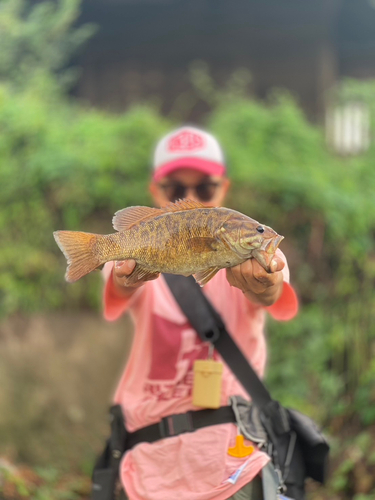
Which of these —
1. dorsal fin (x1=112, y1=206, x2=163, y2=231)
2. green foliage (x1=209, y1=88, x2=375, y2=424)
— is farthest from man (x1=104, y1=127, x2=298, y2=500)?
green foliage (x1=209, y1=88, x2=375, y2=424)

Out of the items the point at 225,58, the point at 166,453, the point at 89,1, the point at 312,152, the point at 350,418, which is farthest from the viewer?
the point at 225,58

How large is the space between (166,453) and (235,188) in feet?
12.1

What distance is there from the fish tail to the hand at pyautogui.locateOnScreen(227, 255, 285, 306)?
468mm

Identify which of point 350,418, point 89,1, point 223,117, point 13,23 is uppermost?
point 89,1

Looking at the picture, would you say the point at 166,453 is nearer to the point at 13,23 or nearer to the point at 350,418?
the point at 350,418

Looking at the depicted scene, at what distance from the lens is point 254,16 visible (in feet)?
29.8

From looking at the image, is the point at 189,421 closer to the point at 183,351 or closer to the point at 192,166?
the point at 183,351

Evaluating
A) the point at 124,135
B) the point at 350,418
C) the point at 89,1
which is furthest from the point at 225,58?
the point at 350,418

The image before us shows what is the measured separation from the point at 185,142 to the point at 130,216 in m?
0.85

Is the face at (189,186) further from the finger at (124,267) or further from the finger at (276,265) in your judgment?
the finger at (276,265)

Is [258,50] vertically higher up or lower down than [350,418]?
higher up

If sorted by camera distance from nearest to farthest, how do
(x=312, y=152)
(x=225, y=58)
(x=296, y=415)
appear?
1. (x=296, y=415)
2. (x=312, y=152)
3. (x=225, y=58)

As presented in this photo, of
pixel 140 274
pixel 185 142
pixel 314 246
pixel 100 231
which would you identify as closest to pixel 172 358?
pixel 140 274

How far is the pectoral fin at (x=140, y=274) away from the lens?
1.92m
